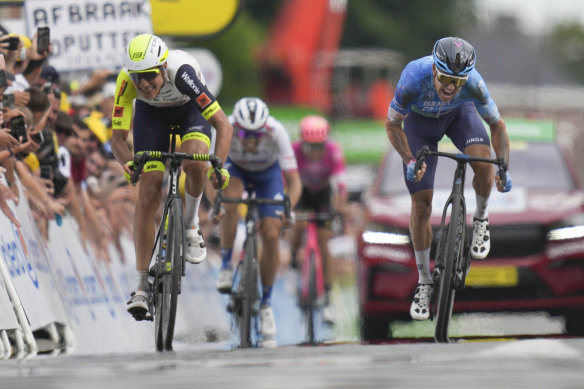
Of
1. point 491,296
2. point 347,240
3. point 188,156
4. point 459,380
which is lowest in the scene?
point 347,240

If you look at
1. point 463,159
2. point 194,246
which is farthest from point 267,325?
point 463,159

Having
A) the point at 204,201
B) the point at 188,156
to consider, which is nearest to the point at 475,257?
the point at 188,156

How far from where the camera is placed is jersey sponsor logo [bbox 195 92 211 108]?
8797mm

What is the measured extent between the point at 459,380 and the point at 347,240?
61.0 ft

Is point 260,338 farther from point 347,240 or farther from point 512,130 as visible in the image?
point 347,240

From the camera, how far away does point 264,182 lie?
40.1 feet

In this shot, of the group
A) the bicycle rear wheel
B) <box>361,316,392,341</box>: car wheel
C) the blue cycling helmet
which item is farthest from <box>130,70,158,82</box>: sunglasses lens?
<box>361,316,392,341</box>: car wheel

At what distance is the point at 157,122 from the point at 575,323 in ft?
14.1

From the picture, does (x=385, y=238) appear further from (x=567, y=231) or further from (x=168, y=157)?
(x=168, y=157)

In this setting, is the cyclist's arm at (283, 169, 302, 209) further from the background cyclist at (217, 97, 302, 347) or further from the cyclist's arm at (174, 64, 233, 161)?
the cyclist's arm at (174, 64, 233, 161)

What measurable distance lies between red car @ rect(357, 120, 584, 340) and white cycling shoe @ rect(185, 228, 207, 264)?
2.35 metres

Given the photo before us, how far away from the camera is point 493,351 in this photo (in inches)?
264

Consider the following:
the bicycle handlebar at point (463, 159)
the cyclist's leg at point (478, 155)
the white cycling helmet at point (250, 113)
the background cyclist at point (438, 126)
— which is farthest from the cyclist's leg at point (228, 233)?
the bicycle handlebar at point (463, 159)

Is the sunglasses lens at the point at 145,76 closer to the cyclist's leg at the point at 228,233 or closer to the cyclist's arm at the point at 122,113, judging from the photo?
the cyclist's arm at the point at 122,113
